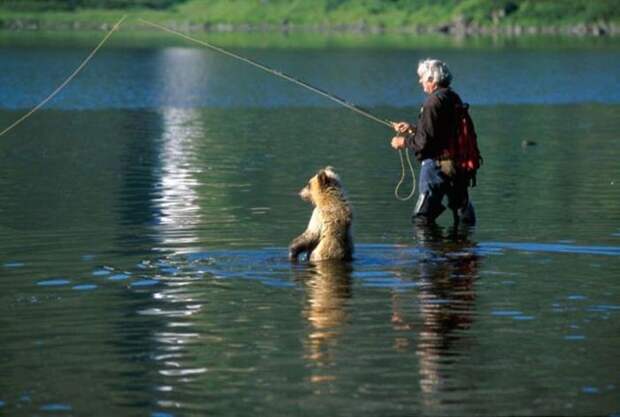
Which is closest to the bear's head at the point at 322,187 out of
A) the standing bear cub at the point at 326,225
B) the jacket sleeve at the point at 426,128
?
the standing bear cub at the point at 326,225

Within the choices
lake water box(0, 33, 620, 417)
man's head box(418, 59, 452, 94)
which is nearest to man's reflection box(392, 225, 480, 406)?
lake water box(0, 33, 620, 417)

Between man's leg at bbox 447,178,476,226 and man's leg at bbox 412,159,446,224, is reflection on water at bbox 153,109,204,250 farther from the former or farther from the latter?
man's leg at bbox 447,178,476,226

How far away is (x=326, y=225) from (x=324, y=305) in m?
2.00

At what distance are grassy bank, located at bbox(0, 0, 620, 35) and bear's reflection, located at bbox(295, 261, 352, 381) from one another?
118 metres

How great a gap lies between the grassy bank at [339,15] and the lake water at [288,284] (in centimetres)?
10500

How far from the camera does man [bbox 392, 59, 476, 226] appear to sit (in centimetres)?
2009

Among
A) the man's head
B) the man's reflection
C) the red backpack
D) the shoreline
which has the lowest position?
the man's reflection

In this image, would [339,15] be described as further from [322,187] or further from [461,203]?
[322,187]

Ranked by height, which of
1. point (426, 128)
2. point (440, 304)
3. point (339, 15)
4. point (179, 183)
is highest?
point (339, 15)

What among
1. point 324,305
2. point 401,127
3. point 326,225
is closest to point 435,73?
point 401,127

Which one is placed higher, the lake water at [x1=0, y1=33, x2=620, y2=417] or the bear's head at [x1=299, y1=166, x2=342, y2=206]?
the bear's head at [x1=299, y1=166, x2=342, y2=206]

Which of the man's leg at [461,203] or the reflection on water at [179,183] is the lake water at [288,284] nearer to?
the reflection on water at [179,183]

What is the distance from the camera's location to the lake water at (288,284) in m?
12.0

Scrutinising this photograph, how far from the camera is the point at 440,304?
15180mm
